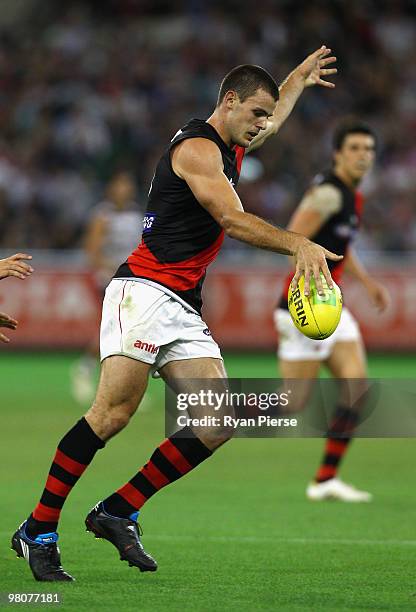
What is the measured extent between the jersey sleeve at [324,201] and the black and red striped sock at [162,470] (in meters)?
3.58

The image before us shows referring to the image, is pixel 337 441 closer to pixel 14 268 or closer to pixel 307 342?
Answer: pixel 307 342

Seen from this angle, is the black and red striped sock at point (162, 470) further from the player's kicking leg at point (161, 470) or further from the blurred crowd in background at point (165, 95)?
the blurred crowd in background at point (165, 95)

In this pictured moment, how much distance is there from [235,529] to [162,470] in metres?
1.66

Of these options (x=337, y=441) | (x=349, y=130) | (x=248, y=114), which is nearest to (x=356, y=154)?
(x=349, y=130)

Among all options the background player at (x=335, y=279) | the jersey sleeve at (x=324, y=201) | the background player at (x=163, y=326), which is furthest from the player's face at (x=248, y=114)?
the jersey sleeve at (x=324, y=201)

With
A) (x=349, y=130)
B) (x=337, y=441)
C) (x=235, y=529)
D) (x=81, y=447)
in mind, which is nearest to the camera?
(x=81, y=447)

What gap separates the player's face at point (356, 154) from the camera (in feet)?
32.7

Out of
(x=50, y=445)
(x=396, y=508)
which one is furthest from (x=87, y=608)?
(x=50, y=445)

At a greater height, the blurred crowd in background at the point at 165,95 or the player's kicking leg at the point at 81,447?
the blurred crowd in background at the point at 165,95

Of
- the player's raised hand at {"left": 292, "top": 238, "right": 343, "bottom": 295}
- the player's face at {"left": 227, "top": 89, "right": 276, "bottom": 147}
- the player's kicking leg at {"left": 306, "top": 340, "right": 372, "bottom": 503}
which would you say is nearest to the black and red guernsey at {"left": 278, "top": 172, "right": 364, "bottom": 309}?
the player's kicking leg at {"left": 306, "top": 340, "right": 372, "bottom": 503}

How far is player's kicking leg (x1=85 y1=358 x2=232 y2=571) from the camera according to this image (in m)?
6.45

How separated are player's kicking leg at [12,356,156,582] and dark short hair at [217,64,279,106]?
4.81 feet

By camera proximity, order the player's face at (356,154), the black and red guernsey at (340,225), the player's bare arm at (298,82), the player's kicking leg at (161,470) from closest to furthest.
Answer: the player's kicking leg at (161,470), the player's bare arm at (298,82), the black and red guernsey at (340,225), the player's face at (356,154)

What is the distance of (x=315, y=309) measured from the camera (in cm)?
606
